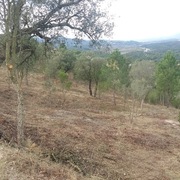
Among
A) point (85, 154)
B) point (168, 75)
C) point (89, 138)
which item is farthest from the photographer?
point (168, 75)

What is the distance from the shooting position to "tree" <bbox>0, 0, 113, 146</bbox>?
9.88m

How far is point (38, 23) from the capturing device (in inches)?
437

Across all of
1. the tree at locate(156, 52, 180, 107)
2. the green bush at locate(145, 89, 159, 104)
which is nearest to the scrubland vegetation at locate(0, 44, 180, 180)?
the tree at locate(156, 52, 180, 107)

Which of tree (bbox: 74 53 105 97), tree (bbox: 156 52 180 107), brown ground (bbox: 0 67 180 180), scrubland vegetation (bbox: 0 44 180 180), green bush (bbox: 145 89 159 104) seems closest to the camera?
brown ground (bbox: 0 67 180 180)

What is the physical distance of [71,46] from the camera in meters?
12.6

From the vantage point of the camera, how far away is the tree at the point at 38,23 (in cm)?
988

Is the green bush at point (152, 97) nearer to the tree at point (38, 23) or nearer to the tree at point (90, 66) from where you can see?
the tree at point (90, 66)

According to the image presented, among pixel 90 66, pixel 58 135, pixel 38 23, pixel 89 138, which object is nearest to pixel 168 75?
pixel 90 66

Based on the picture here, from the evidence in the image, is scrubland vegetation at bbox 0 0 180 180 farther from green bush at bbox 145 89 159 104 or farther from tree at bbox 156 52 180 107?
green bush at bbox 145 89 159 104

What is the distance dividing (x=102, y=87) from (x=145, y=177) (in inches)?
1251

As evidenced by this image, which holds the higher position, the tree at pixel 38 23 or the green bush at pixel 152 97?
the tree at pixel 38 23

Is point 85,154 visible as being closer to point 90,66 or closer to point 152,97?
point 90,66

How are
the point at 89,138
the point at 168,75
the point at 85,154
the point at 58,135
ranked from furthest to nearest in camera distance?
the point at 168,75 → the point at 89,138 → the point at 58,135 → the point at 85,154

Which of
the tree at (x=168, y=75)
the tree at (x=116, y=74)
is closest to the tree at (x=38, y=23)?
the tree at (x=116, y=74)
